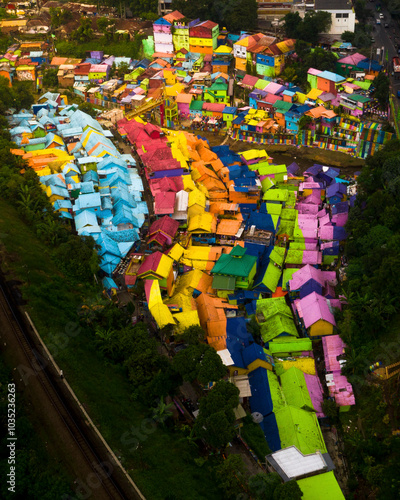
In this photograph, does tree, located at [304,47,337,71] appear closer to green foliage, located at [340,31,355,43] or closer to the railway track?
green foliage, located at [340,31,355,43]

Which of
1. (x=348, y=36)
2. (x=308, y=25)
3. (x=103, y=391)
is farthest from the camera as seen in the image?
(x=348, y=36)

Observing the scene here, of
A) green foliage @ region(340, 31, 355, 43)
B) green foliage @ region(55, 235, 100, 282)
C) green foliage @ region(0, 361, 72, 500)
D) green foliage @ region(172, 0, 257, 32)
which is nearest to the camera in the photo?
green foliage @ region(0, 361, 72, 500)

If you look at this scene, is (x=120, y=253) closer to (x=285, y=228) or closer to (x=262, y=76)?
(x=285, y=228)

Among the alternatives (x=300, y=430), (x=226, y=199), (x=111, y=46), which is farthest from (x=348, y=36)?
(x=300, y=430)

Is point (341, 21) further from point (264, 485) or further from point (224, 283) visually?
point (264, 485)

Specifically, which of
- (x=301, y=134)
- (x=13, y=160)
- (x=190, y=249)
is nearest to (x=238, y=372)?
(x=190, y=249)

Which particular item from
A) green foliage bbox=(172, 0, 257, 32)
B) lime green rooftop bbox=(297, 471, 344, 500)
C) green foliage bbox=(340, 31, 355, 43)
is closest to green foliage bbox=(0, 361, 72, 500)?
lime green rooftop bbox=(297, 471, 344, 500)

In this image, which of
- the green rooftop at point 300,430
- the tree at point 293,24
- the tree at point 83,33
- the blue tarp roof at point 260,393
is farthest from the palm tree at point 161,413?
the tree at point 83,33
